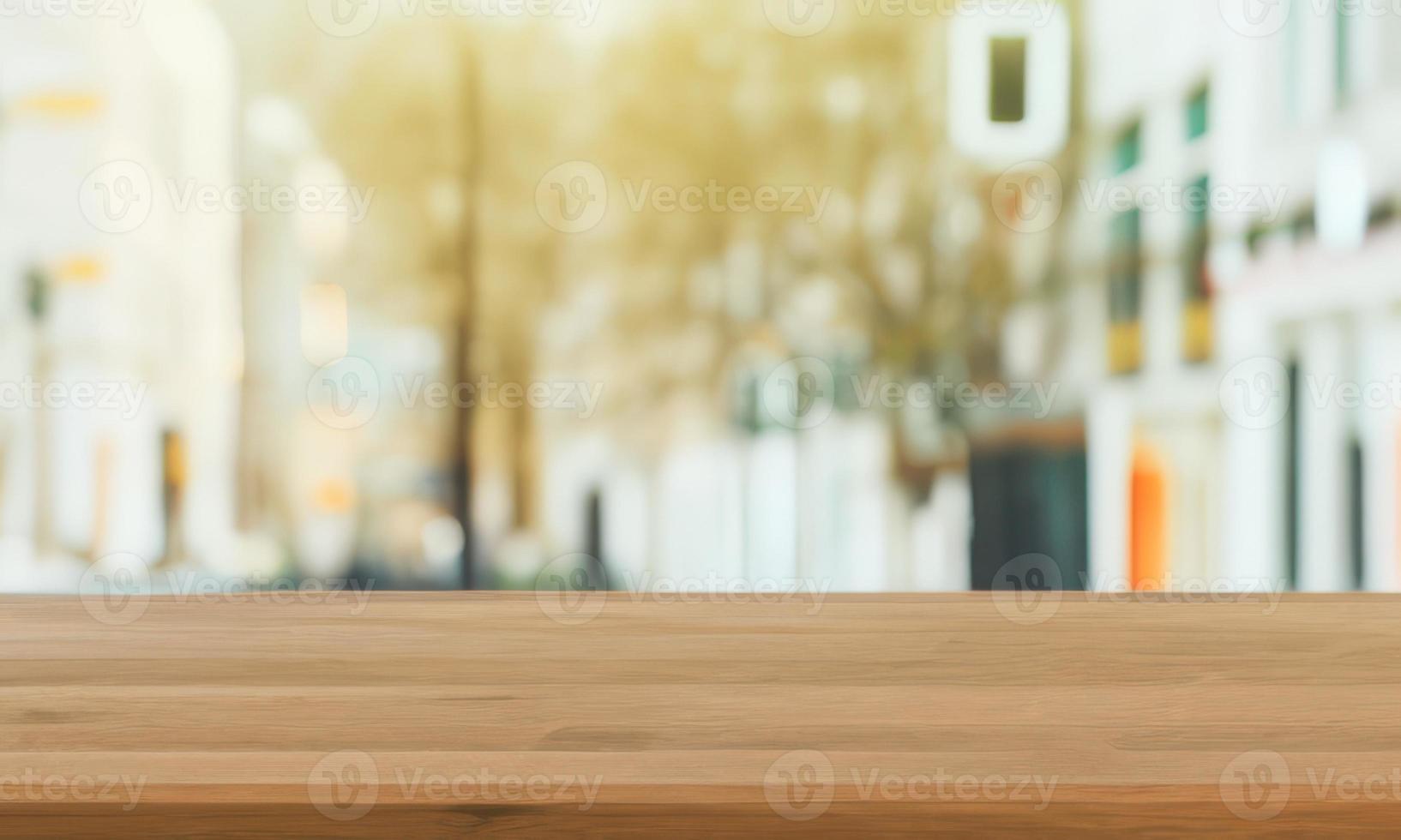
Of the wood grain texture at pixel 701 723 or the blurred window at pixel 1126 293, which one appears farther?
the blurred window at pixel 1126 293

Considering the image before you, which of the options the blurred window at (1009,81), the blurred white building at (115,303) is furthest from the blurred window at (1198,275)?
the blurred white building at (115,303)

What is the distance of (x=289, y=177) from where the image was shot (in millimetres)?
2012

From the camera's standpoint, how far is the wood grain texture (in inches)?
32.1

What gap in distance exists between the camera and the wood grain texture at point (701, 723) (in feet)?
2.67

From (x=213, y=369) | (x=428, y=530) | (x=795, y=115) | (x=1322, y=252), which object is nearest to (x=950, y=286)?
(x=795, y=115)

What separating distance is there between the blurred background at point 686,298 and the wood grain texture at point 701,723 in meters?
0.54

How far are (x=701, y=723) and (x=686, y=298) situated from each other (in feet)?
4.02

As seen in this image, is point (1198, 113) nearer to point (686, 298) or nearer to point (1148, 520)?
point (1148, 520)

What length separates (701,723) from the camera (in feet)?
3.22

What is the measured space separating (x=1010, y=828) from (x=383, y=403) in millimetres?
1604

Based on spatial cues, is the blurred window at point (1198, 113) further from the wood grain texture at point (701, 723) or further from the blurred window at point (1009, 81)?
the wood grain texture at point (701, 723)

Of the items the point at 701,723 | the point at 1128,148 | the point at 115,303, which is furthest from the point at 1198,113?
the point at 115,303

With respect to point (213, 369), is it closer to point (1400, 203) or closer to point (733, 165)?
point (733, 165)

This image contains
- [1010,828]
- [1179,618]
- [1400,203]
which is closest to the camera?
[1010,828]
